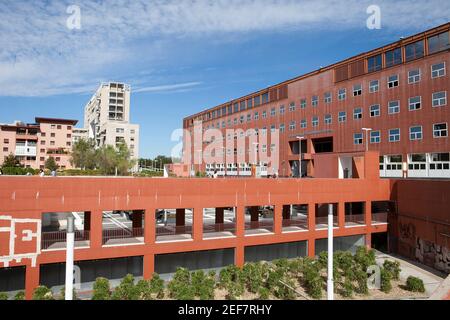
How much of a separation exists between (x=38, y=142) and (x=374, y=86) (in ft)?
273

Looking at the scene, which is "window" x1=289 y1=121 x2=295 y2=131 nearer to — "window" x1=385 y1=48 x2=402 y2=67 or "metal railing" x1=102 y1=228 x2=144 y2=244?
"window" x1=385 y1=48 x2=402 y2=67

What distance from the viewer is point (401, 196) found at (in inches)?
1168

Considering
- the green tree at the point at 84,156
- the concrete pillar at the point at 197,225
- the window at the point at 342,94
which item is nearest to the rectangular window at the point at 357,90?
the window at the point at 342,94

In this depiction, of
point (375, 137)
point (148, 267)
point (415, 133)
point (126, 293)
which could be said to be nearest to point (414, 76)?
point (415, 133)

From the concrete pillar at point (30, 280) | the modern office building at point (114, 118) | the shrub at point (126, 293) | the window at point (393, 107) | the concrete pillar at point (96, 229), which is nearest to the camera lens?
the shrub at point (126, 293)

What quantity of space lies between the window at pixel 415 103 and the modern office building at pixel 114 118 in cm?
8626

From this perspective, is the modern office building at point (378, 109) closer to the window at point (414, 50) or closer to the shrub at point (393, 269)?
the window at point (414, 50)

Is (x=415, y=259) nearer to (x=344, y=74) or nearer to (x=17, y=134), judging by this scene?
(x=344, y=74)

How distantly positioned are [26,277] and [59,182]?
518 cm

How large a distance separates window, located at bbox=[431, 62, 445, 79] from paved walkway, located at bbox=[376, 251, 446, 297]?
18050 mm

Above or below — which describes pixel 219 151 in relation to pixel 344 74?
below

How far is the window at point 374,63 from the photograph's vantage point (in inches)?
1580

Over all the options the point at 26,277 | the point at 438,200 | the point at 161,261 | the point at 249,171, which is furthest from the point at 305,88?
the point at 26,277

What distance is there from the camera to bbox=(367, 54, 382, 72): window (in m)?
40.1
